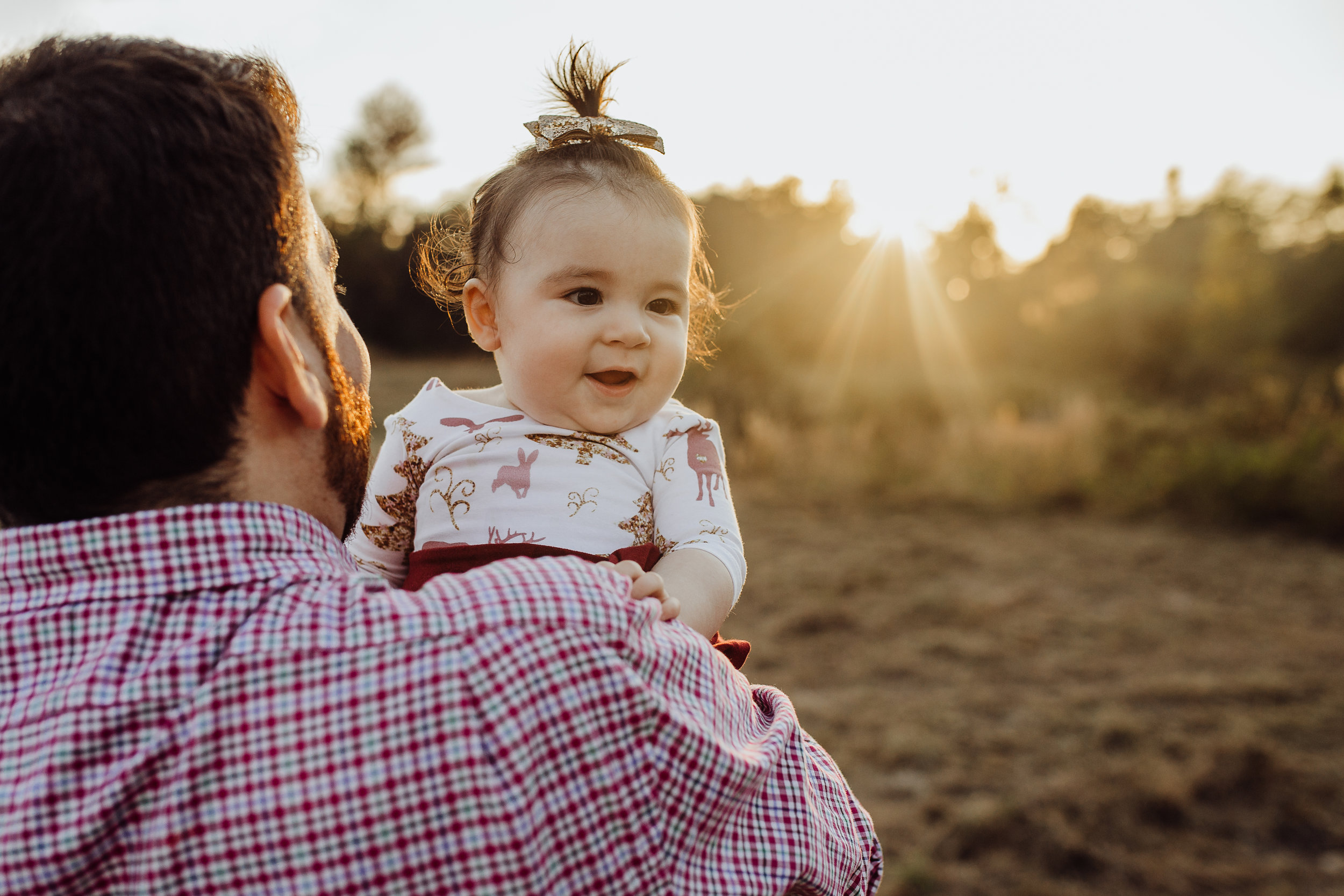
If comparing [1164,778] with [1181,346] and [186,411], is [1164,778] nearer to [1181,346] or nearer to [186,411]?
[186,411]

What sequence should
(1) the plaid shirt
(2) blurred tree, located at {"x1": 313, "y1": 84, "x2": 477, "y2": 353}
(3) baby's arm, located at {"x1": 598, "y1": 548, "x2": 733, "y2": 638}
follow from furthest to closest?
(2) blurred tree, located at {"x1": 313, "y1": 84, "x2": 477, "y2": 353} < (3) baby's arm, located at {"x1": 598, "y1": 548, "x2": 733, "y2": 638} < (1) the plaid shirt

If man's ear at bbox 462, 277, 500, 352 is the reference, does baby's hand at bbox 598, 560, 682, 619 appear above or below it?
below

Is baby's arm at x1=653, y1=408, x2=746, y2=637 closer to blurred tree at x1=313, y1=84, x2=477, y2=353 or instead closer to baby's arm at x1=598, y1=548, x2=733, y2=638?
baby's arm at x1=598, y1=548, x2=733, y2=638

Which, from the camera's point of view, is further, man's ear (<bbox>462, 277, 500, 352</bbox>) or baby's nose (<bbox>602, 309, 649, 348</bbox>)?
man's ear (<bbox>462, 277, 500, 352</bbox>)

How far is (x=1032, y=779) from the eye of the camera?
4.36m

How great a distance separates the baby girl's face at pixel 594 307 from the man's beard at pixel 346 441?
41cm

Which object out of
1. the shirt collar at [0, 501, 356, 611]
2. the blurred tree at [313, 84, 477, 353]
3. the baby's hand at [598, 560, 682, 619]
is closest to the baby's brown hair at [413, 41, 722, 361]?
the baby's hand at [598, 560, 682, 619]

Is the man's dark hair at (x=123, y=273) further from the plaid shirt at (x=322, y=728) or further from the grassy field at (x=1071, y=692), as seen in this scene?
the grassy field at (x=1071, y=692)

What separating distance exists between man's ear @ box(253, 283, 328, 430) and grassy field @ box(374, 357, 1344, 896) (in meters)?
3.62

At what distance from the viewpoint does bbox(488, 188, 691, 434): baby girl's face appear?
1.58 m

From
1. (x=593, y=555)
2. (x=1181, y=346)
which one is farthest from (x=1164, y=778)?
(x=1181, y=346)

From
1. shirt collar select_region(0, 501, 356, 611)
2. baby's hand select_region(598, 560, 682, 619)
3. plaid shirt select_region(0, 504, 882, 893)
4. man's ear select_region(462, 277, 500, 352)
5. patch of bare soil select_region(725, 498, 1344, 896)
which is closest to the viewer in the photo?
plaid shirt select_region(0, 504, 882, 893)

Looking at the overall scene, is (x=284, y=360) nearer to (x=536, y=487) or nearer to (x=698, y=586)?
(x=536, y=487)

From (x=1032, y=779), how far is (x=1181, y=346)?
22.4 meters
